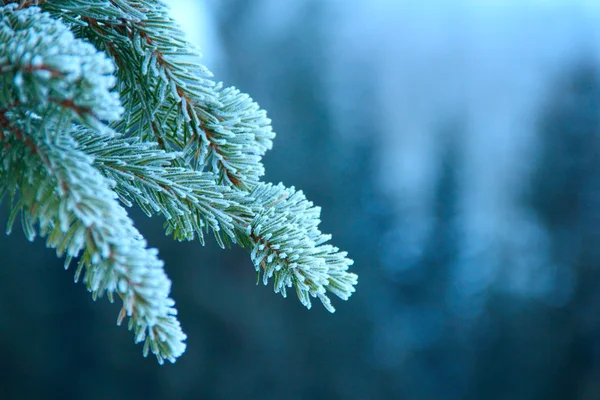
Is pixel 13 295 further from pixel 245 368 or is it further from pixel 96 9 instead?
pixel 96 9

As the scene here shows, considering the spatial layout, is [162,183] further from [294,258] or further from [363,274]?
[363,274]

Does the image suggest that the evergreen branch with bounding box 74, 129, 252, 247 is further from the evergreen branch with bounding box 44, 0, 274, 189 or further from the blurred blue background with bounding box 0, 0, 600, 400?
the blurred blue background with bounding box 0, 0, 600, 400

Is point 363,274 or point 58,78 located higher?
point 363,274

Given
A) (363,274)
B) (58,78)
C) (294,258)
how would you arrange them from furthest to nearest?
(363,274), (294,258), (58,78)

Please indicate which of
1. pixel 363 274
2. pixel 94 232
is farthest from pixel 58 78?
pixel 363 274

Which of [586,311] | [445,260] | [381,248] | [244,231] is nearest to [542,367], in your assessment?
[586,311]

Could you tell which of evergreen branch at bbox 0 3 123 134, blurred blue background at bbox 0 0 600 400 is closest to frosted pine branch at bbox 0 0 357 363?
evergreen branch at bbox 0 3 123 134

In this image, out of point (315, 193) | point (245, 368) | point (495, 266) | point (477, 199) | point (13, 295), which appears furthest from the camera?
point (477, 199)
